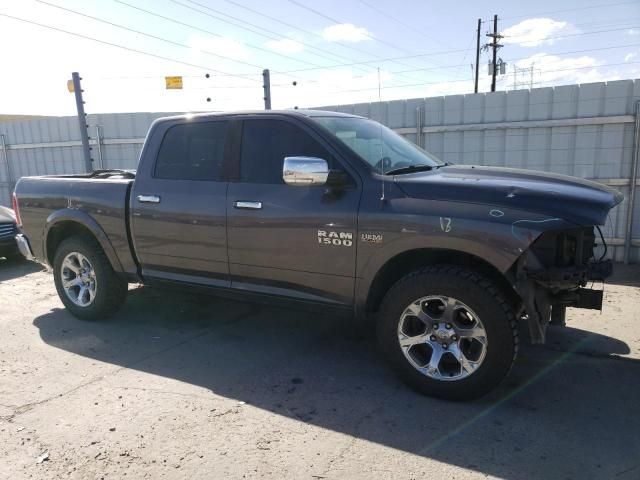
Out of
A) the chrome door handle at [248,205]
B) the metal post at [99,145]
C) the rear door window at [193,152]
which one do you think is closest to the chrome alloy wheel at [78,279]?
the rear door window at [193,152]

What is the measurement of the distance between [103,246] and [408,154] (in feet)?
9.99

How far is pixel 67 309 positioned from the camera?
17.6 ft

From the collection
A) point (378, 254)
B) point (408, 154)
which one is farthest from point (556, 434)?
point (408, 154)

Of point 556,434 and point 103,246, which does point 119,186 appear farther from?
point 556,434

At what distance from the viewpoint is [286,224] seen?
3848 mm

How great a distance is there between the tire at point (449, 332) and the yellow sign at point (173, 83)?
348 inches

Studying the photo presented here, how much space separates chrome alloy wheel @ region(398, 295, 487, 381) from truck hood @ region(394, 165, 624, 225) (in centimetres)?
70

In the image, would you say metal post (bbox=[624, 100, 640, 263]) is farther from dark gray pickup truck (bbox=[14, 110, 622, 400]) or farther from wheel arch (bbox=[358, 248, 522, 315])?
wheel arch (bbox=[358, 248, 522, 315])

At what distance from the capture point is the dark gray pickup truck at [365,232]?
3.19 m

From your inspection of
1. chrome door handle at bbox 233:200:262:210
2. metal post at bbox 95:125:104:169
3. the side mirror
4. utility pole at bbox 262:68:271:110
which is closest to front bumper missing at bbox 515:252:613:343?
the side mirror

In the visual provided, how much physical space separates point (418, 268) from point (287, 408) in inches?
51.9

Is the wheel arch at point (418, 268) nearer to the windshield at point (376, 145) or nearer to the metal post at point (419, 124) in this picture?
the windshield at point (376, 145)

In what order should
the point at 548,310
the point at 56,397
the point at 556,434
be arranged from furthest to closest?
the point at 56,397, the point at 548,310, the point at 556,434

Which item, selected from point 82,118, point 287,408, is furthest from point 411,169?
point 82,118
